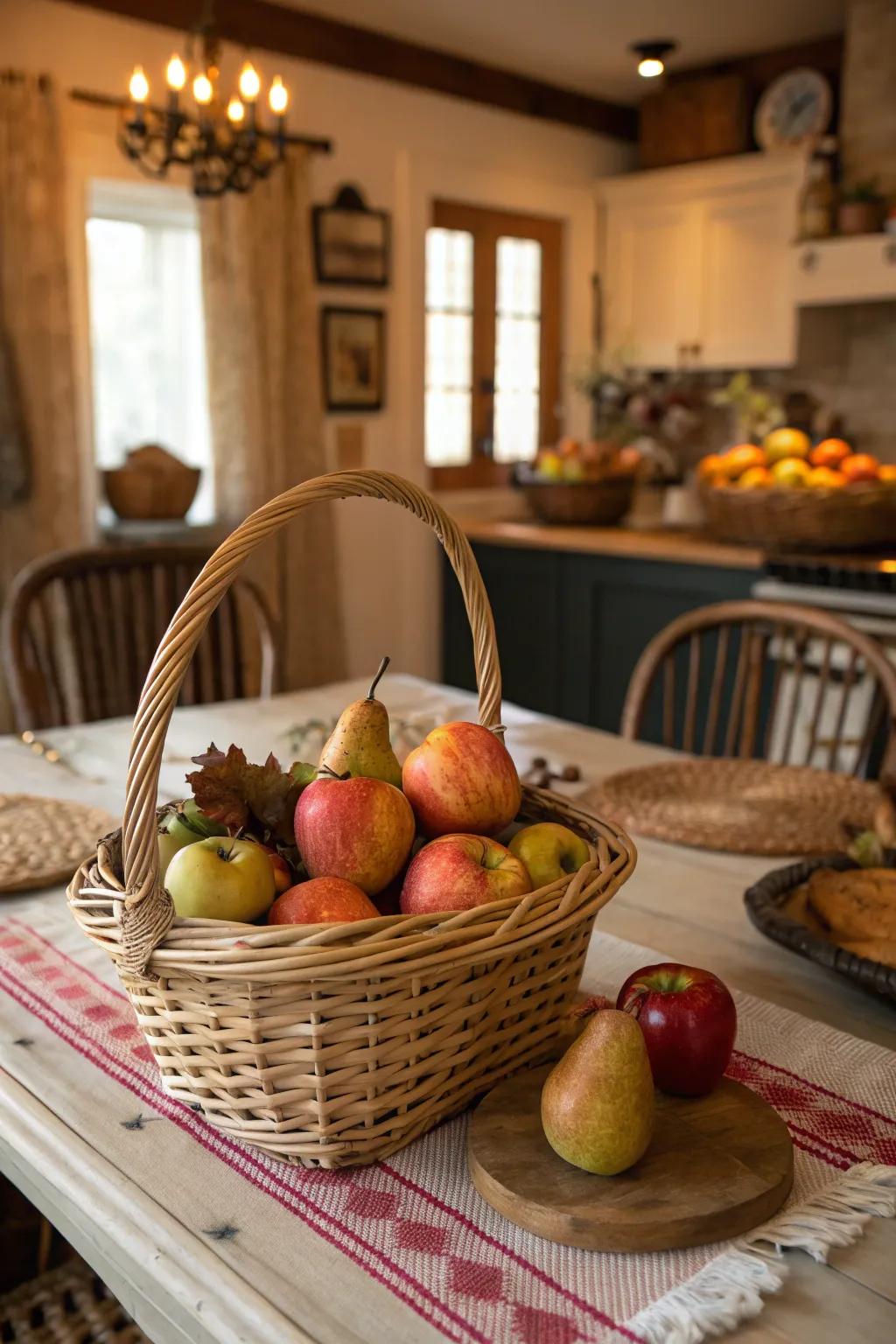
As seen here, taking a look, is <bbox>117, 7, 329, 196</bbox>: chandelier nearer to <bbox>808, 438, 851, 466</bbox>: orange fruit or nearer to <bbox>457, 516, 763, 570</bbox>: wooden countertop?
<bbox>457, 516, 763, 570</bbox>: wooden countertop

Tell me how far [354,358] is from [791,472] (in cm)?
149

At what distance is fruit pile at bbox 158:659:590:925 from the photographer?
771mm

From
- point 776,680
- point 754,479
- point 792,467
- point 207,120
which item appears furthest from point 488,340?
point 776,680

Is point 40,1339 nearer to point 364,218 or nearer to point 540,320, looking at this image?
point 364,218

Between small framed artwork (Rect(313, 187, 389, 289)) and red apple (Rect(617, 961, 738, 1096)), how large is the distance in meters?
3.42

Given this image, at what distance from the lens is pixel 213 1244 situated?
0.70 m

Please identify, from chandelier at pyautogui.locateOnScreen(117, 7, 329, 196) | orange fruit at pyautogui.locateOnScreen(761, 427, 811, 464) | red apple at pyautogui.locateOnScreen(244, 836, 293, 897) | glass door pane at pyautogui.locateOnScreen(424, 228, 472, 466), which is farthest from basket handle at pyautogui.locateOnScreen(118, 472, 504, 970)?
glass door pane at pyautogui.locateOnScreen(424, 228, 472, 466)

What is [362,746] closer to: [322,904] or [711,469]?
[322,904]

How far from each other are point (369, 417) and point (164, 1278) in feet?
11.9

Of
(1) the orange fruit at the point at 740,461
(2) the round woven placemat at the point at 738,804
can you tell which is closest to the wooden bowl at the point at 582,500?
(1) the orange fruit at the point at 740,461

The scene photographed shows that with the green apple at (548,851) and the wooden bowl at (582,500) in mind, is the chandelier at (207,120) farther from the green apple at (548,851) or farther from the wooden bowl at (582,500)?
the wooden bowl at (582,500)

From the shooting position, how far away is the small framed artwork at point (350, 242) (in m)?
3.84

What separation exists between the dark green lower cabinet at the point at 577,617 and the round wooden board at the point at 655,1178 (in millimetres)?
2824

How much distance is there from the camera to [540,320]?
4727mm
